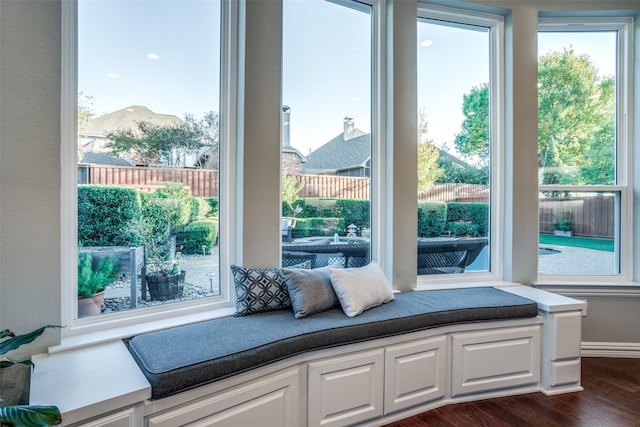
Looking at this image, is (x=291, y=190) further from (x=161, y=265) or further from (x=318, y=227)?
(x=161, y=265)

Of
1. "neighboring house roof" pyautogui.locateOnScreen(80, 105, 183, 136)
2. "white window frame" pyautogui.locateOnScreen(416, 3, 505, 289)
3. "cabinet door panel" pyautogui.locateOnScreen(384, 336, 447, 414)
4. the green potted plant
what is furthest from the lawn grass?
the green potted plant

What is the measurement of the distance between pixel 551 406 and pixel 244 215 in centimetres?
234

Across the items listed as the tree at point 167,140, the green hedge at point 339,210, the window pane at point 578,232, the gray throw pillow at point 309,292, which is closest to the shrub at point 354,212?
the green hedge at point 339,210

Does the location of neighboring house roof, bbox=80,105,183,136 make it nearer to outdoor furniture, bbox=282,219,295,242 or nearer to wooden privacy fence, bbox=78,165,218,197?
wooden privacy fence, bbox=78,165,218,197

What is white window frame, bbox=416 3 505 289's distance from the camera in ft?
9.74

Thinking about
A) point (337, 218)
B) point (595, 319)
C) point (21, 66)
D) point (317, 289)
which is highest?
point (21, 66)

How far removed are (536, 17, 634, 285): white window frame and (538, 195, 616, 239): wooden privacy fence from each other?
8cm

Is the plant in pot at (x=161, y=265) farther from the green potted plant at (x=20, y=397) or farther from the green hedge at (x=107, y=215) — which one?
the green potted plant at (x=20, y=397)

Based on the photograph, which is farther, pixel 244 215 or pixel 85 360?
pixel 244 215

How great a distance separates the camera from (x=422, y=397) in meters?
2.05

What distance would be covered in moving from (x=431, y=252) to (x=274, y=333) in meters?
1.72

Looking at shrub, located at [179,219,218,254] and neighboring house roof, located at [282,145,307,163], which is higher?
neighboring house roof, located at [282,145,307,163]

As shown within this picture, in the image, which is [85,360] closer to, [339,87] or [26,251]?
[26,251]

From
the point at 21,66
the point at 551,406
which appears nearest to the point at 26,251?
the point at 21,66
